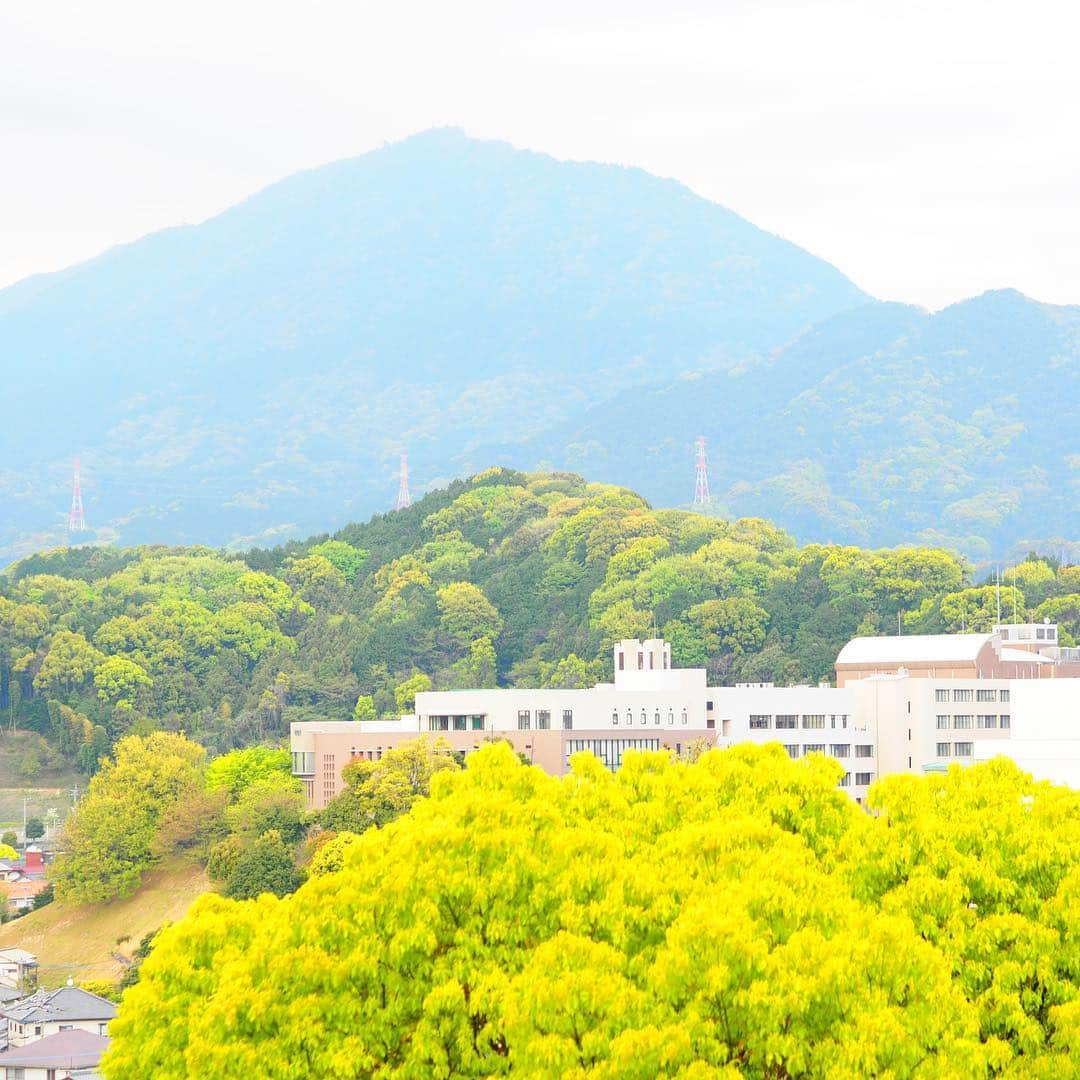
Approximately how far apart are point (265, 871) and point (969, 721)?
2940 cm

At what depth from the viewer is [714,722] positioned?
9225 centimetres

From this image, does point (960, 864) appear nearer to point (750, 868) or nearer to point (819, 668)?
point (750, 868)

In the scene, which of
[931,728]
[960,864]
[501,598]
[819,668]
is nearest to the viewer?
[960,864]

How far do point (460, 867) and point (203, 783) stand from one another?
6370 cm

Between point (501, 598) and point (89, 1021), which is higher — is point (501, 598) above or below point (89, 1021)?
above

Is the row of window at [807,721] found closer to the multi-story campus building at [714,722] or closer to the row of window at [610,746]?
the multi-story campus building at [714,722]

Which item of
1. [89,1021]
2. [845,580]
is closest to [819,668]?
[845,580]

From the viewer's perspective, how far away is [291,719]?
128 m

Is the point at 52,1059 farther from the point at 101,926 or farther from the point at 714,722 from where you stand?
the point at 714,722

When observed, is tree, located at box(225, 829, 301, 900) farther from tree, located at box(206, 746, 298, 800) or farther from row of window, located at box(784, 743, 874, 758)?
row of window, located at box(784, 743, 874, 758)

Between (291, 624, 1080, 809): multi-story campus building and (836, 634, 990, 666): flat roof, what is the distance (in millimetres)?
190

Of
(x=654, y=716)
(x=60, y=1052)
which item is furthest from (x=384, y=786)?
(x=654, y=716)

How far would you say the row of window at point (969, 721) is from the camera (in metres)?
88.0

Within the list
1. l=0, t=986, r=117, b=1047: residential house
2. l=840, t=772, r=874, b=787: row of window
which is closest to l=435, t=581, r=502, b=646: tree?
l=840, t=772, r=874, b=787: row of window
